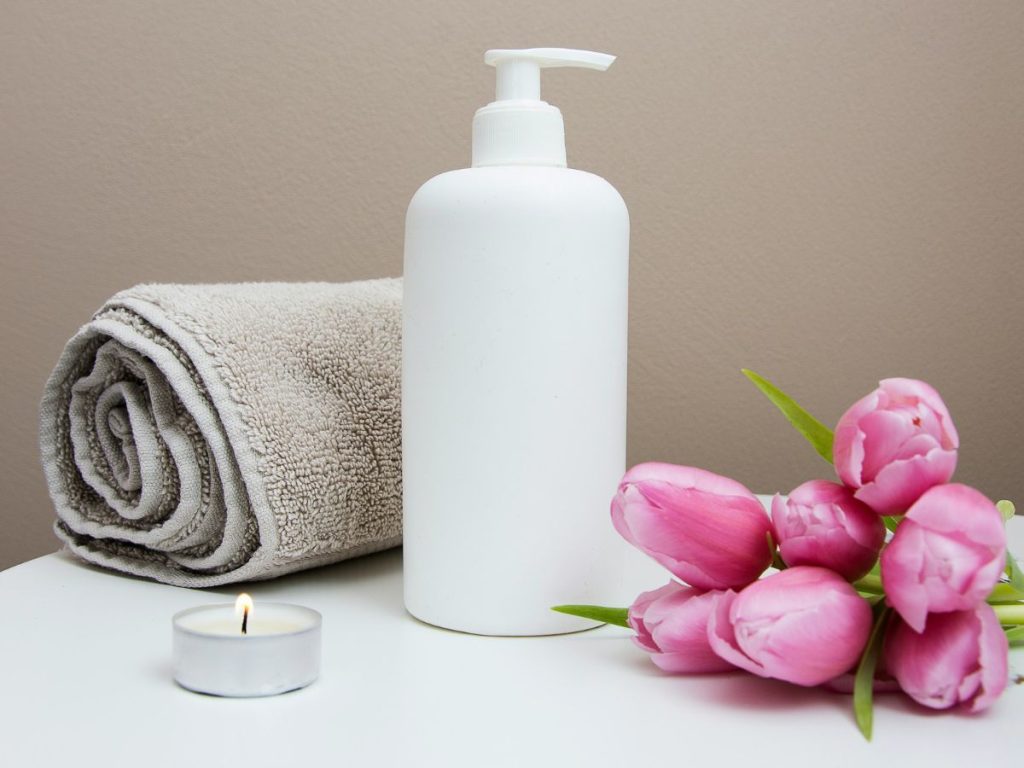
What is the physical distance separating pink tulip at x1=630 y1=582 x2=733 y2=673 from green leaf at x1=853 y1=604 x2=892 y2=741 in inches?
2.1

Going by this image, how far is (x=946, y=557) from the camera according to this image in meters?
0.33

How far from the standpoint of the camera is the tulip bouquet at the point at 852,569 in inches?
13.2

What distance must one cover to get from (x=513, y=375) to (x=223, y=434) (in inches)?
5.7

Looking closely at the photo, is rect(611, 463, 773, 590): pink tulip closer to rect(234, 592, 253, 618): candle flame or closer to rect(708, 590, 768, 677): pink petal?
rect(708, 590, 768, 677): pink petal

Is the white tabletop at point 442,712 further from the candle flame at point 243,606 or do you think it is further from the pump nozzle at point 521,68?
the pump nozzle at point 521,68

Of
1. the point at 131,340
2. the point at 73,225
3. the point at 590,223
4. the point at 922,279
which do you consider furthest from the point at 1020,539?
the point at 73,225

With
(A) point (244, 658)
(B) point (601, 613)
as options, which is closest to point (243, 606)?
(A) point (244, 658)

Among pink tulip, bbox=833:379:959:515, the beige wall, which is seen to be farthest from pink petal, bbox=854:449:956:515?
the beige wall

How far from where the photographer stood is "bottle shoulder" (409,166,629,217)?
1.43ft

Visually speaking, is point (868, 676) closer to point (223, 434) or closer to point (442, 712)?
point (442, 712)

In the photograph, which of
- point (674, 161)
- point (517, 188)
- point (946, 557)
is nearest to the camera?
point (946, 557)

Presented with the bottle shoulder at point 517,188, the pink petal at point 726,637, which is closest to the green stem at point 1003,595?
the pink petal at point 726,637

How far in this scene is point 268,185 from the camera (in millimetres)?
870

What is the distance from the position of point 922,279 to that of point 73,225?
691mm
